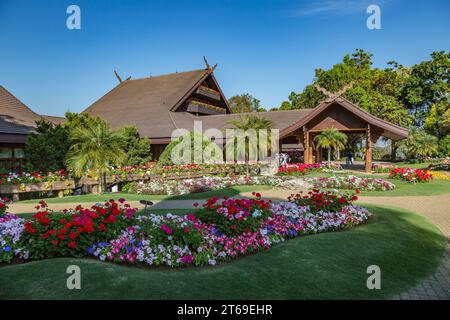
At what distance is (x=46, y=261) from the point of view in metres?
5.31

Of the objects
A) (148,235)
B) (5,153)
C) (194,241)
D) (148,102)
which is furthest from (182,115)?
(194,241)

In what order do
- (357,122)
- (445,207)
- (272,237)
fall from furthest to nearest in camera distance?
1. (357,122)
2. (445,207)
3. (272,237)

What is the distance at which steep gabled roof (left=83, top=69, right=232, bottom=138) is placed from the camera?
28391 millimetres

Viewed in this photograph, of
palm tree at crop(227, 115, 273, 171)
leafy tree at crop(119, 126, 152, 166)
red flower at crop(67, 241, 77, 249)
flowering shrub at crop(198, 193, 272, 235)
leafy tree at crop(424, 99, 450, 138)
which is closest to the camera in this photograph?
red flower at crop(67, 241, 77, 249)

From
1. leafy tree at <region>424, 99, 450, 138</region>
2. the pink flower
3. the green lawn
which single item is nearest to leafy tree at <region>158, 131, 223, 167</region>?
the green lawn

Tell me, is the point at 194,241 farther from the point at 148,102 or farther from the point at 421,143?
the point at 421,143

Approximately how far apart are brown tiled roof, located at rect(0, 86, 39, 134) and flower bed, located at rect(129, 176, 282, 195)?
7538mm

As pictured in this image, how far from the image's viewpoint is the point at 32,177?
1469cm

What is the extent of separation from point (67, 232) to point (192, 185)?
10.6 metres

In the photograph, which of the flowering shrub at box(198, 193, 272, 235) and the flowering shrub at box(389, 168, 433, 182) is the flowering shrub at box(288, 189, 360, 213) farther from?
the flowering shrub at box(389, 168, 433, 182)

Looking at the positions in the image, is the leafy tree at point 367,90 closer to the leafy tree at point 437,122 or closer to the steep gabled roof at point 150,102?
the leafy tree at point 437,122
